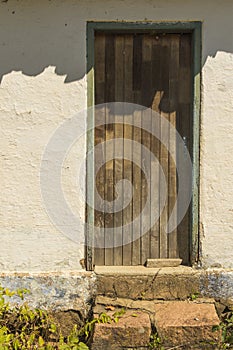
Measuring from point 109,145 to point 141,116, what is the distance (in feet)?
1.31

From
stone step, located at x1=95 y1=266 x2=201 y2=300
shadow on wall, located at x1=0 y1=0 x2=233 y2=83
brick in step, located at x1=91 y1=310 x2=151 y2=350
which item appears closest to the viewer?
brick in step, located at x1=91 y1=310 x2=151 y2=350

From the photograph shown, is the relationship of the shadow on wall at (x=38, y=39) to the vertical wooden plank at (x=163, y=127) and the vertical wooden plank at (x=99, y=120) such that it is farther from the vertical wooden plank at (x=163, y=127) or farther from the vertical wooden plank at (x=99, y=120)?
the vertical wooden plank at (x=163, y=127)

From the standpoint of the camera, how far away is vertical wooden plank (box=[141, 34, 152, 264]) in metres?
4.53

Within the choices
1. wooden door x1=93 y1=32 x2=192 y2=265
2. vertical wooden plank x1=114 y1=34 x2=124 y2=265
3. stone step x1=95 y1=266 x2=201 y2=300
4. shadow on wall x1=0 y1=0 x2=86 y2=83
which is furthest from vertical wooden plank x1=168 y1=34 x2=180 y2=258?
shadow on wall x1=0 y1=0 x2=86 y2=83

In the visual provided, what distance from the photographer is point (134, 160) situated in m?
4.59

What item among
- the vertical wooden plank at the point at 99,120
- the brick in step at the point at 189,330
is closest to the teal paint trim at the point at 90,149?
the vertical wooden plank at the point at 99,120

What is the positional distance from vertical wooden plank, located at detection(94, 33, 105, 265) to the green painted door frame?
0.13 meters

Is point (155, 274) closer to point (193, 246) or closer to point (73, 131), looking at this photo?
point (193, 246)

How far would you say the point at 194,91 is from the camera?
4395 mm

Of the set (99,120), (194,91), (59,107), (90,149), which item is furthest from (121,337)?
(194,91)

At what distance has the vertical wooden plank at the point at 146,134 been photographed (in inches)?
178

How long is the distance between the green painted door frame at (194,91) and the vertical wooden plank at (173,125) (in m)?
0.17

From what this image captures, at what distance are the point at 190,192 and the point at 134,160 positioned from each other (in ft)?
1.95

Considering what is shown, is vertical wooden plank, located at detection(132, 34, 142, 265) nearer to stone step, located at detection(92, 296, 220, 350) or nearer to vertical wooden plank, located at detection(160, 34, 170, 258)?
vertical wooden plank, located at detection(160, 34, 170, 258)
